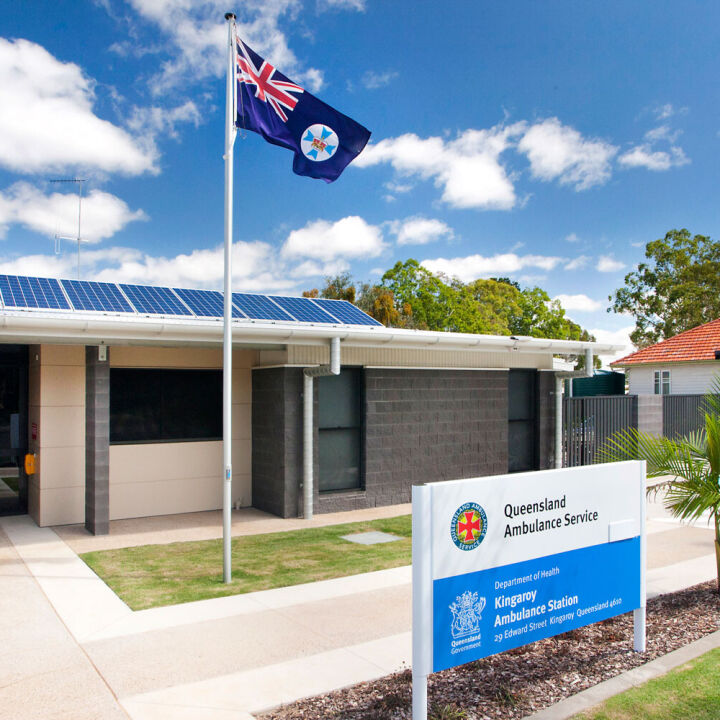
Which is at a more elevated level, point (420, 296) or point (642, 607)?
point (420, 296)

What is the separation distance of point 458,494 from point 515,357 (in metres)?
10.0

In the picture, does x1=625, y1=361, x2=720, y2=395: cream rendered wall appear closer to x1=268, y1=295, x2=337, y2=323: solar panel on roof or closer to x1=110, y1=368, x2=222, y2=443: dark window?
x1=268, y1=295, x2=337, y2=323: solar panel on roof

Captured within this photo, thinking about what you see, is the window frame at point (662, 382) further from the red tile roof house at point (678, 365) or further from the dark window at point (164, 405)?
the dark window at point (164, 405)

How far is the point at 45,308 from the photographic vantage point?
29.3 ft

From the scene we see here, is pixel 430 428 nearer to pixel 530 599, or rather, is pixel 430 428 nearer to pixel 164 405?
pixel 164 405

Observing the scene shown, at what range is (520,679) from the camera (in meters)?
4.90

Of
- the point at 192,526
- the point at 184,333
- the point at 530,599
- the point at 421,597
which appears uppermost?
the point at 184,333

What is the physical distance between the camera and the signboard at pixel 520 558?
13.5 ft

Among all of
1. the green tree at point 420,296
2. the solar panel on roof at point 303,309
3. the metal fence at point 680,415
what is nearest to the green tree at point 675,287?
the green tree at point 420,296

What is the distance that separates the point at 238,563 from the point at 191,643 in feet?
8.67

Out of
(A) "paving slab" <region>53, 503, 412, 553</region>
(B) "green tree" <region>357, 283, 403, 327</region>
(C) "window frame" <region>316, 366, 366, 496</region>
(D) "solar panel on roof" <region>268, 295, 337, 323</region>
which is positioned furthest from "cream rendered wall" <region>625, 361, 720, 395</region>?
(B) "green tree" <region>357, 283, 403, 327</region>

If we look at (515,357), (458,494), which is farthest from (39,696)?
(515,357)

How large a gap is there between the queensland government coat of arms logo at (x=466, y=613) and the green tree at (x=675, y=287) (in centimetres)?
4301

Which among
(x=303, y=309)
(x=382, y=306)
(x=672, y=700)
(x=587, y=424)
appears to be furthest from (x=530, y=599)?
(x=382, y=306)
